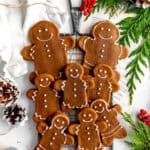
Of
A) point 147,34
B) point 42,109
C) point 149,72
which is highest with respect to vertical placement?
point 147,34

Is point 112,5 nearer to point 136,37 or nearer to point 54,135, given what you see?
point 136,37

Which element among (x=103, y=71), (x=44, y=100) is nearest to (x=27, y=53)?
(x=44, y=100)

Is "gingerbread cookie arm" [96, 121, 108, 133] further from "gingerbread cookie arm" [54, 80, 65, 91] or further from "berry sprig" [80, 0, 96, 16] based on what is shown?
"berry sprig" [80, 0, 96, 16]

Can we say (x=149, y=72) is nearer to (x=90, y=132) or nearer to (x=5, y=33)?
(x=90, y=132)

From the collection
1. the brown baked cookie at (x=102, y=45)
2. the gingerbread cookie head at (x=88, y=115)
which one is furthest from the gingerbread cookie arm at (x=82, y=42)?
the gingerbread cookie head at (x=88, y=115)

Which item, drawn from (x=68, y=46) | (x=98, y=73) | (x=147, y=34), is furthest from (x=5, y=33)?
(x=147, y=34)

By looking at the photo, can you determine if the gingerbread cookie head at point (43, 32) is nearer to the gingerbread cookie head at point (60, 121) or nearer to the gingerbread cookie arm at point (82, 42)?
the gingerbread cookie arm at point (82, 42)

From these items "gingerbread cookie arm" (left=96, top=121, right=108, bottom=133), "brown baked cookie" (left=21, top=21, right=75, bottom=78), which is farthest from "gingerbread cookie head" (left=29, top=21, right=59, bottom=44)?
"gingerbread cookie arm" (left=96, top=121, right=108, bottom=133)
